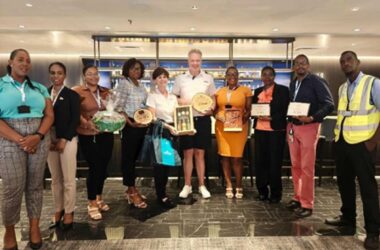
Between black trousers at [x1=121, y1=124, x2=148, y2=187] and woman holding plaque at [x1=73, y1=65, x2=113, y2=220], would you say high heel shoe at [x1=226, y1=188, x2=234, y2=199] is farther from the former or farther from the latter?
woman holding plaque at [x1=73, y1=65, x2=113, y2=220]

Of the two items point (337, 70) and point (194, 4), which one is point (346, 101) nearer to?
point (194, 4)

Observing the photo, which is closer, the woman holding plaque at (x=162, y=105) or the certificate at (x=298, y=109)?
the certificate at (x=298, y=109)

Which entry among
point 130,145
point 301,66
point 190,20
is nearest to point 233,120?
point 301,66

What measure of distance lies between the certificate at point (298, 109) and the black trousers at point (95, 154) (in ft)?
6.22

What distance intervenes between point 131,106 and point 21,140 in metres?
1.26

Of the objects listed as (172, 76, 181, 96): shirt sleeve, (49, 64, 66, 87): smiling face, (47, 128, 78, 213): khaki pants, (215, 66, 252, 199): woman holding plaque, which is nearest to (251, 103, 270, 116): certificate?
(215, 66, 252, 199): woman holding plaque

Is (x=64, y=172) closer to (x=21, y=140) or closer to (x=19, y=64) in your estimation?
(x=21, y=140)

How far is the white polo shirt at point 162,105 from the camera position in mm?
3535

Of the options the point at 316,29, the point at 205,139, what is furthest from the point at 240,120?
the point at 316,29

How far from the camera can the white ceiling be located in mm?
4305

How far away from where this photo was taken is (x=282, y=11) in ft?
15.3

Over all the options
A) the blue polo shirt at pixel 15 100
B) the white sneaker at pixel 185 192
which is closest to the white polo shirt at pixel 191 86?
the white sneaker at pixel 185 192

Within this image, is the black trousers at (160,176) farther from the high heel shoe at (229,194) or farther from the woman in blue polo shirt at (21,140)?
the woman in blue polo shirt at (21,140)

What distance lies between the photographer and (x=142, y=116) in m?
3.37
